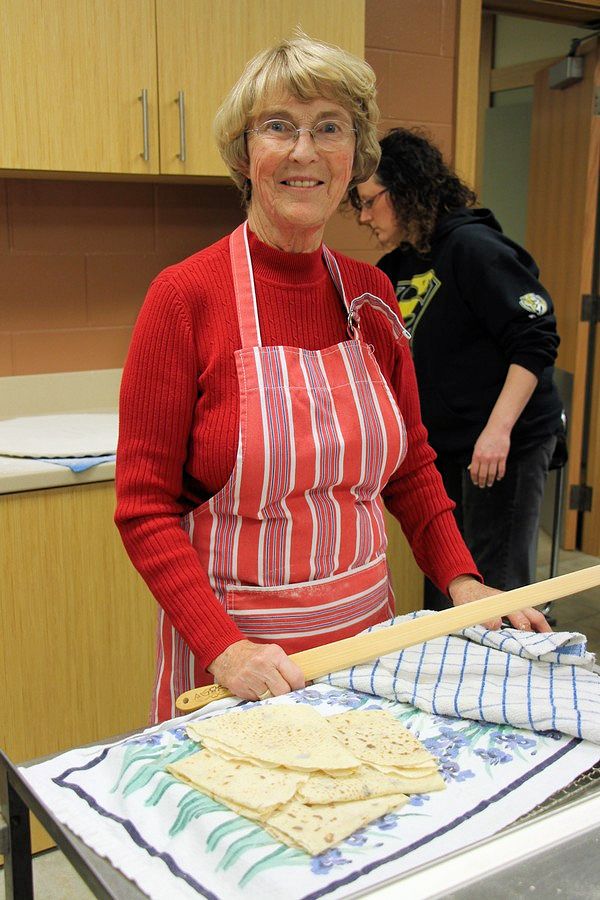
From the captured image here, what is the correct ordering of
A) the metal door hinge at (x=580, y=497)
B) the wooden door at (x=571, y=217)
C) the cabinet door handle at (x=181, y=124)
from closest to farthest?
the cabinet door handle at (x=181, y=124), the wooden door at (x=571, y=217), the metal door hinge at (x=580, y=497)

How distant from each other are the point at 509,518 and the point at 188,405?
1357 millimetres

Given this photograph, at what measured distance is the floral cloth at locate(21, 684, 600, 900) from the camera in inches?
28.2

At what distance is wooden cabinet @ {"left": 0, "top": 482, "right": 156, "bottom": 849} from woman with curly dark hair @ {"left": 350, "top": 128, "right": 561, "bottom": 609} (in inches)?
32.9

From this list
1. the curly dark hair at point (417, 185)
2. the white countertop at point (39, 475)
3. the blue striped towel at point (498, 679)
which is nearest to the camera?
the blue striped towel at point (498, 679)

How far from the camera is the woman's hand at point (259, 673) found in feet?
3.33

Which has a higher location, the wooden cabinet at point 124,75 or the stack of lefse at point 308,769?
the wooden cabinet at point 124,75

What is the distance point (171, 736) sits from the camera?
36.4 inches

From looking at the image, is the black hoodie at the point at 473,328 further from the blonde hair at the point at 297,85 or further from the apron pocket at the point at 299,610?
the apron pocket at the point at 299,610

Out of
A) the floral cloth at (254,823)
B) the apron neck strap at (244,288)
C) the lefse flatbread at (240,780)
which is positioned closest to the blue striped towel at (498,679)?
the floral cloth at (254,823)

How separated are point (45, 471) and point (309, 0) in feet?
4.34

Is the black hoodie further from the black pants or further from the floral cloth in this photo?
the floral cloth

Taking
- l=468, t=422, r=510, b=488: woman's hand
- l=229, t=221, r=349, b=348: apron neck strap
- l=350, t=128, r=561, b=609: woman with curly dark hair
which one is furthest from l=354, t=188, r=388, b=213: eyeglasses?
l=229, t=221, r=349, b=348: apron neck strap

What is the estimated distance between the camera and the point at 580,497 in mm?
4168

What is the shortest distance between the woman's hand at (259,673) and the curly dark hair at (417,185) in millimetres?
1531
